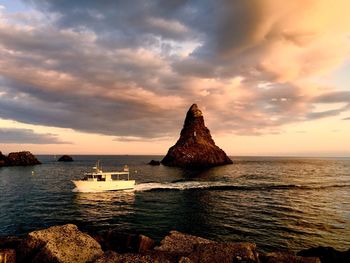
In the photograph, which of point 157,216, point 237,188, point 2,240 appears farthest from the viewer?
point 237,188

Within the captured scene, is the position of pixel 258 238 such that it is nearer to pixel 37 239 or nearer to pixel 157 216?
pixel 157 216

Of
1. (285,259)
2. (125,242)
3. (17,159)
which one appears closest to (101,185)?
(125,242)

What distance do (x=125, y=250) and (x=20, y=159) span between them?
16840 cm

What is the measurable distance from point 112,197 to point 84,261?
4452 centimetres

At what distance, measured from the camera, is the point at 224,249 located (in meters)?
12.6

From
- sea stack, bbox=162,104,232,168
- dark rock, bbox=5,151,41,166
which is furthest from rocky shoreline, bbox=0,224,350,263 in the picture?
dark rock, bbox=5,151,41,166

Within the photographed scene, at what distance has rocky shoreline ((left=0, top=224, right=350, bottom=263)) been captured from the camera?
11992mm

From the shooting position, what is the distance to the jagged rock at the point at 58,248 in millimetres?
13070

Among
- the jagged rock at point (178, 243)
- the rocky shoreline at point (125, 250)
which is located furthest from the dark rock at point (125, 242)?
the jagged rock at point (178, 243)

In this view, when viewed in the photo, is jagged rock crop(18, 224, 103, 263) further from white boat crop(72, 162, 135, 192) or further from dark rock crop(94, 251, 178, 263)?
white boat crop(72, 162, 135, 192)

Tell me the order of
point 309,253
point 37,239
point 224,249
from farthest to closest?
point 309,253 → point 37,239 → point 224,249

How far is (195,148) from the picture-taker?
543 ft

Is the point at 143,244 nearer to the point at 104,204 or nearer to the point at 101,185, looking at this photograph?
the point at 104,204

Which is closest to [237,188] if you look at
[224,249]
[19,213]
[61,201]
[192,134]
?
[61,201]
